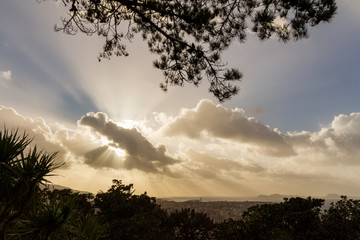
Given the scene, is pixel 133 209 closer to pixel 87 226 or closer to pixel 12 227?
pixel 87 226

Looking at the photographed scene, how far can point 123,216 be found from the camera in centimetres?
1031

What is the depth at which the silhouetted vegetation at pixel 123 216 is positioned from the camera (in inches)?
164

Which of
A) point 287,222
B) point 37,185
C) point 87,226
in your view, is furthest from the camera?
point 287,222

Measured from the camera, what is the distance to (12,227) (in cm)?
461

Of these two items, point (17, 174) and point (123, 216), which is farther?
point (123, 216)

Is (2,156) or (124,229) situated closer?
(2,156)

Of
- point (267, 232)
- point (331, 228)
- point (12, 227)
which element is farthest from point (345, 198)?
point (12, 227)

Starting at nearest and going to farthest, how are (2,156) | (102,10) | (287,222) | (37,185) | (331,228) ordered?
1. (2,156)
2. (37,185)
3. (331,228)
4. (287,222)
5. (102,10)

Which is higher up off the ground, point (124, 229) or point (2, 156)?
point (2, 156)

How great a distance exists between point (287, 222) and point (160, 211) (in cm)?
470

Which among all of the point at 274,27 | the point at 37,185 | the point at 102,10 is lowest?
the point at 37,185

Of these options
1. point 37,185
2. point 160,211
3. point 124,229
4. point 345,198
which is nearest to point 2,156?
point 37,185

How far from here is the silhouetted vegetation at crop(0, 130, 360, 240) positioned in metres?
4.17

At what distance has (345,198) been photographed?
769 cm
